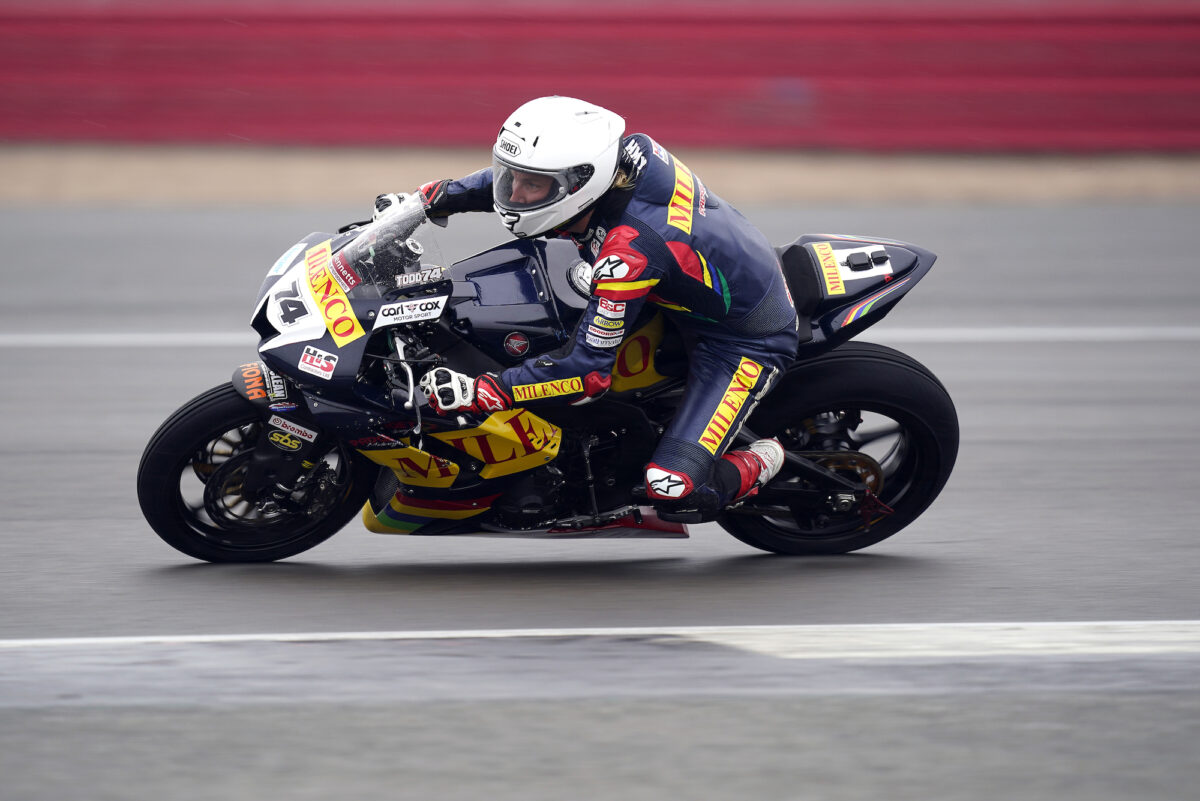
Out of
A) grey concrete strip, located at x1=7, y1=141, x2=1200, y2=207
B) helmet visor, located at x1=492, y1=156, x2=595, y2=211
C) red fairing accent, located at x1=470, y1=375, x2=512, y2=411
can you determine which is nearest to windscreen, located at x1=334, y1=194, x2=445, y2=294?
helmet visor, located at x1=492, y1=156, x2=595, y2=211

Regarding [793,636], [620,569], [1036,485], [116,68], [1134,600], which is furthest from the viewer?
[116,68]

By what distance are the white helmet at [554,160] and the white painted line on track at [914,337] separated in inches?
165

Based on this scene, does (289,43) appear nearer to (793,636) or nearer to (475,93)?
(475,93)

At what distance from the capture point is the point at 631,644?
4637 millimetres

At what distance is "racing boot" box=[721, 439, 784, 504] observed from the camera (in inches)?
203

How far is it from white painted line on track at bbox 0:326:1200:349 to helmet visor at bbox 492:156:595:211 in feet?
13.6

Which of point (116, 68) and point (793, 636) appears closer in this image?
point (793, 636)

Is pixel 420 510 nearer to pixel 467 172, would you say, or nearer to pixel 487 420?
pixel 487 420

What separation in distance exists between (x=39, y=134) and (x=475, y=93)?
3.46m

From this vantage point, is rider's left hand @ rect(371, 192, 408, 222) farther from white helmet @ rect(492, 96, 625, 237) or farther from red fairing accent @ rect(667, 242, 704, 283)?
red fairing accent @ rect(667, 242, 704, 283)

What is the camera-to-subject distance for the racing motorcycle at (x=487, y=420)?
499 cm

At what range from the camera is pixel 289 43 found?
1254cm

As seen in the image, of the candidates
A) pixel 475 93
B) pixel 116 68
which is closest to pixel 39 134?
pixel 116 68

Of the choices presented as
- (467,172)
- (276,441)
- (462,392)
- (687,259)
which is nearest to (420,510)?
(276,441)
